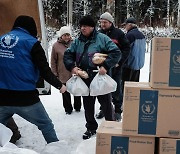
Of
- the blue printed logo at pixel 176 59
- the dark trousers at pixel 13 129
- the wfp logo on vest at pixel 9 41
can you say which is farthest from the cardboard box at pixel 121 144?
the dark trousers at pixel 13 129

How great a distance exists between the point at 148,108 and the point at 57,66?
3064 mm

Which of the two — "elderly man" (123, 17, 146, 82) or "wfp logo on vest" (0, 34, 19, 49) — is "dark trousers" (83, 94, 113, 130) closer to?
"wfp logo on vest" (0, 34, 19, 49)

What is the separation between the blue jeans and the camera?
11.7 ft

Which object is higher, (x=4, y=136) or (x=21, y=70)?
(x=21, y=70)

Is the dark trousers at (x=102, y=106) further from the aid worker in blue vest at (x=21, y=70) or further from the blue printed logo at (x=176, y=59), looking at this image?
the blue printed logo at (x=176, y=59)

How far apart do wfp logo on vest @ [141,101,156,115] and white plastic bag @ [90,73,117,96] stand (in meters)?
1.46

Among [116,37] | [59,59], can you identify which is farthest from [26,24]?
[59,59]

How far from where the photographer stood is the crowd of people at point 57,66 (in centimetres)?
345

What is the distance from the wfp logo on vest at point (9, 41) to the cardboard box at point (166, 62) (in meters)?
1.29

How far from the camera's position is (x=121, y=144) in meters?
3.13

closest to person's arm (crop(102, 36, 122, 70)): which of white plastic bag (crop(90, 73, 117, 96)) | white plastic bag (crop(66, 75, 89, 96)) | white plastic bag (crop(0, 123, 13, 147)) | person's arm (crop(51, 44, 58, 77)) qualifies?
white plastic bag (crop(90, 73, 117, 96))

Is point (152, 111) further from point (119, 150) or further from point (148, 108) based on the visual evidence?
point (119, 150)

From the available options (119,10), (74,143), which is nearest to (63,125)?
(74,143)

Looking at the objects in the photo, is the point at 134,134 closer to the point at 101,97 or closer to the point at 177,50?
the point at 177,50
